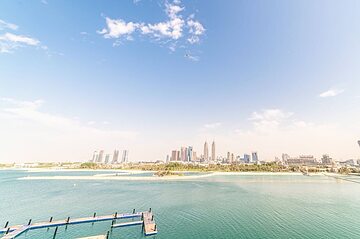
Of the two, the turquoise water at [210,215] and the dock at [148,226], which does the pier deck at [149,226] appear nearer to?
the dock at [148,226]

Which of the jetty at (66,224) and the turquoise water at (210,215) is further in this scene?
the turquoise water at (210,215)

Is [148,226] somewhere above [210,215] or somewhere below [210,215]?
below

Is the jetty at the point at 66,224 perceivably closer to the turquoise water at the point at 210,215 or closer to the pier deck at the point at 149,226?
the pier deck at the point at 149,226

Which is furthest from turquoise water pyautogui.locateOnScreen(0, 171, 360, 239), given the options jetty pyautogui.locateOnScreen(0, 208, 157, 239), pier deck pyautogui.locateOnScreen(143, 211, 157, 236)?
pier deck pyautogui.locateOnScreen(143, 211, 157, 236)

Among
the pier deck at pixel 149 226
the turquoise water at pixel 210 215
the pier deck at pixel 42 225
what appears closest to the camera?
the pier deck at pixel 42 225

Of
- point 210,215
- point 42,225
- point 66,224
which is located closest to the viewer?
point 42,225

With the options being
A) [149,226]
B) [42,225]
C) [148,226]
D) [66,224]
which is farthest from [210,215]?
[42,225]

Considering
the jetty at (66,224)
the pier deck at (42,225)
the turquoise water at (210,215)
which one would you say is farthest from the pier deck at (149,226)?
the pier deck at (42,225)

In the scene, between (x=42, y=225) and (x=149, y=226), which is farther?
(x=42, y=225)

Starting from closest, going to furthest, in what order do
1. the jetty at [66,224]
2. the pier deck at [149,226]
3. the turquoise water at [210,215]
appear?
1. the jetty at [66,224]
2. the pier deck at [149,226]
3. the turquoise water at [210,215]

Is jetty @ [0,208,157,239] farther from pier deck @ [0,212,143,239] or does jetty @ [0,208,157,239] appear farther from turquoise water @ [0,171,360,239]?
turquoise water @ [0,171,360,239]

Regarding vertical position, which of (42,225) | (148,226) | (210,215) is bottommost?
(42,225)

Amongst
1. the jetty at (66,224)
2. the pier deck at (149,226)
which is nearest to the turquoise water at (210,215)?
the jetty at (66,224)

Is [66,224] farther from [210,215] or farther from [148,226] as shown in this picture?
[210,215]
